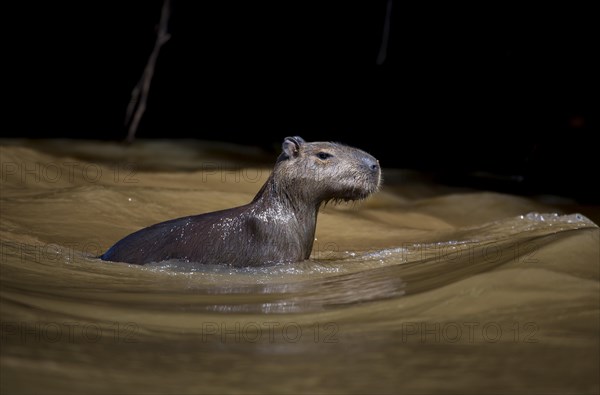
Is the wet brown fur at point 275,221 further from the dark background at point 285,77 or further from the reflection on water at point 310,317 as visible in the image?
the dark background at point 285,77

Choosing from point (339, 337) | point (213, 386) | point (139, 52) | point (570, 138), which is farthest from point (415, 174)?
point (213, 386)

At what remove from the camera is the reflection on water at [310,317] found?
2.98m

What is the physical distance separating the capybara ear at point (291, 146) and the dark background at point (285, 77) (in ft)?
17.2

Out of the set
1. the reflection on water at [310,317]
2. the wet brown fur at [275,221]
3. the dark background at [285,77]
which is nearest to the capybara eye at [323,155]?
the wet brown fur at [275,221]

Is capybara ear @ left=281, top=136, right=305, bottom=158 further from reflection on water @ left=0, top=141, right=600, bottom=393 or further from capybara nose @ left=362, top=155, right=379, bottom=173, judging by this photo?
reflection on water @ left=0, top=141, right=600, bottom=393

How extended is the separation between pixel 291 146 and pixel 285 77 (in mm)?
6581

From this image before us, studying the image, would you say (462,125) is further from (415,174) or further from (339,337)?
(339,337)

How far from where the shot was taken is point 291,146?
6.21 meters

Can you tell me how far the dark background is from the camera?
11.6m

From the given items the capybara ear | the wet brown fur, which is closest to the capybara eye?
the wet brown fur

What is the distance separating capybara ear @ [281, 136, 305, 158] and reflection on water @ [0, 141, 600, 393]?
31.1 inches

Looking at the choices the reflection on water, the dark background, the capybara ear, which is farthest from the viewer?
the dark background

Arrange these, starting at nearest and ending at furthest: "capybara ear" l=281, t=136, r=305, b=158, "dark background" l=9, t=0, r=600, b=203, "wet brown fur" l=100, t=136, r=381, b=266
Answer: "wet brown fur" l=100, t=136, r=381, b=266 → "capybara ear" l=281, t=136, r=305, b=158 → "dark background" l=9, t=0, r=600, b=203

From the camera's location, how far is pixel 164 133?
498 inches
